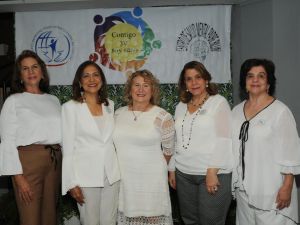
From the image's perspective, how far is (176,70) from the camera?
147 inches

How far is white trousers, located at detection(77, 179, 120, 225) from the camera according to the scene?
2326mm

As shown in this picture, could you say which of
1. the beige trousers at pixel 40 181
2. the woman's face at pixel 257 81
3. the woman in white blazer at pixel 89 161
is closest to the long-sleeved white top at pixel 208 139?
the woman's face at pixel 257 81

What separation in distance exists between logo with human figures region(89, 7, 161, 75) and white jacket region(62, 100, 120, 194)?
1.51 meters

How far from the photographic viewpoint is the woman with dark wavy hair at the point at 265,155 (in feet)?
7.20

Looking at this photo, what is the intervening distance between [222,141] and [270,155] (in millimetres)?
336

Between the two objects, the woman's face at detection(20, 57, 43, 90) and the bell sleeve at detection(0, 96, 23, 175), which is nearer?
the bell sleeve at detection(0, 96, 23, 175)

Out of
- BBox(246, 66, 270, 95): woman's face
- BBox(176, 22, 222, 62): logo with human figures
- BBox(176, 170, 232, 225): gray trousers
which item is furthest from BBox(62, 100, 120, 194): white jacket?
BBox(176, 22, 222, 62): logo with human figures

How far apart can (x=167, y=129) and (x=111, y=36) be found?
1.74m

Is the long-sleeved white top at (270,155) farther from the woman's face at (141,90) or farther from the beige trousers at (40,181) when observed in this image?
the beige trousers at (40,181)

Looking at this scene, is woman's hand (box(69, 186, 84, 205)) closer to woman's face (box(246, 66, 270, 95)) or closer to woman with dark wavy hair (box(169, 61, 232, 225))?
woman with dark wavy hair (box(169, 61, 232, 225))

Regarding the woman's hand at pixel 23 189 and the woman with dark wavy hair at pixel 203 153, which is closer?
the woman with dark wavy hair at pixel 203 153

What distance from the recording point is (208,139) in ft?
7.64

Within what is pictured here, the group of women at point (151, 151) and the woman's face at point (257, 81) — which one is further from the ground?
the woman's face at point (257, 81)

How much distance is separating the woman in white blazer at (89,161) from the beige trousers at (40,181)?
0.93ft
